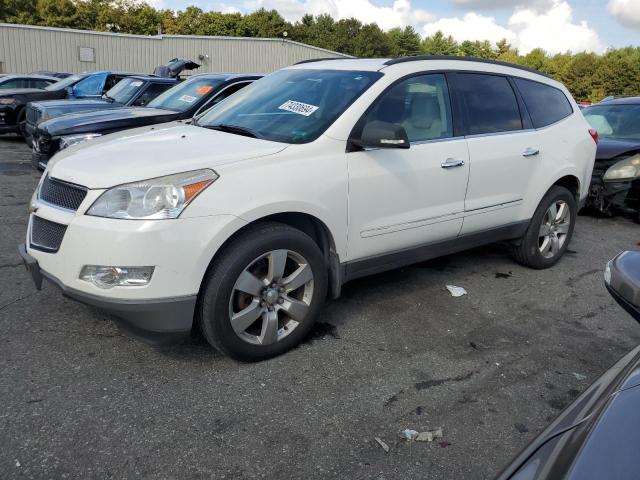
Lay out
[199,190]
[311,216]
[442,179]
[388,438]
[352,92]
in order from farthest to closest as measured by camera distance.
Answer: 1. [442,179]
2. [352,92]
3. [311,216]
4. [199,190]
5. [388,438]

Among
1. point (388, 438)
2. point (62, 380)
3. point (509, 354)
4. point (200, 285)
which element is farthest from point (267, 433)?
point (509, 354)

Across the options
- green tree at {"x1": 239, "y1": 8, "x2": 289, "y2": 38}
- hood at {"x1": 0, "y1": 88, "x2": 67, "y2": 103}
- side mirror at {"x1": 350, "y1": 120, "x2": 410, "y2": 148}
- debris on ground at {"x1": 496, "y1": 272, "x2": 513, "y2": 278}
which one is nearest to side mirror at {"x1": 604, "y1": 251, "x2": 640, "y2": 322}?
side mirror at {"x1": 350, "y1": 120, "x2": 410, "y2": 148}

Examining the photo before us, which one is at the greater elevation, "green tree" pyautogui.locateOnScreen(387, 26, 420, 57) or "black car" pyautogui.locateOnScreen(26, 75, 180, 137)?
"green tree" pyautogui.locateOnScreen(387, 26, 420, 57)

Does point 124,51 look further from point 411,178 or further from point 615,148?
point 411,178

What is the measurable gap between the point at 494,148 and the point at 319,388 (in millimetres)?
2442

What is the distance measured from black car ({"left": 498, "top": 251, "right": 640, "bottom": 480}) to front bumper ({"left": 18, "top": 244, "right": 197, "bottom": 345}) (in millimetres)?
1908

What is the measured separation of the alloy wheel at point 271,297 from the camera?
3.11 m

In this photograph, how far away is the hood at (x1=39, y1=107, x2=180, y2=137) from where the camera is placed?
21.6 feet

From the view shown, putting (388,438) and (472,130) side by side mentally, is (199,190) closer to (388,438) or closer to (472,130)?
(388,438)

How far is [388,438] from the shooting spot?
8.68 feet

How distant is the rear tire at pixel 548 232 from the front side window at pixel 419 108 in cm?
147

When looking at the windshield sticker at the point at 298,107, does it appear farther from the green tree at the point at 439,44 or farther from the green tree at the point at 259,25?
the green tree at the point at 439,44

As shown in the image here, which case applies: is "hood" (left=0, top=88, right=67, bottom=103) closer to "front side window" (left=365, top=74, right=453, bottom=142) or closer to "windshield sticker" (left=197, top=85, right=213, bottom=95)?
"windshield sticker" (left=197, top=85, right=213, bottom=95)

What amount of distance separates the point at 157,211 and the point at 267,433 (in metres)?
1.23
